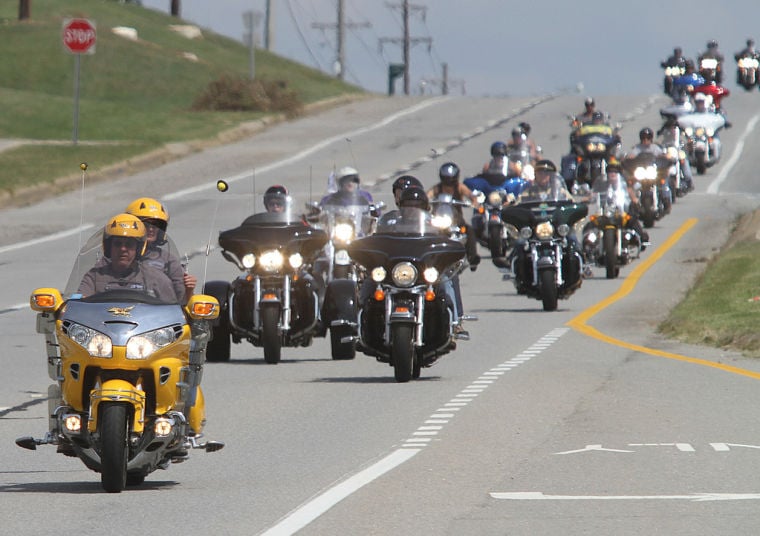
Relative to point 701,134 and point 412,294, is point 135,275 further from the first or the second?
point 701,134

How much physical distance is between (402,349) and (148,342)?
20.9 ft

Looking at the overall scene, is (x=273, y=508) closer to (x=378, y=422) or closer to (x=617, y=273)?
(x=378, y=422)

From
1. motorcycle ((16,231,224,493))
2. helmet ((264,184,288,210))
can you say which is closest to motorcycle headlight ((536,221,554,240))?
helmet ((264,184,288,210))

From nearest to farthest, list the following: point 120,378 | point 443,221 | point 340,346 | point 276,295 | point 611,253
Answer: point 120,378, point 276,295, point 340,346, point 443,221, point 611,253

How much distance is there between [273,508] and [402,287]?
289 inches

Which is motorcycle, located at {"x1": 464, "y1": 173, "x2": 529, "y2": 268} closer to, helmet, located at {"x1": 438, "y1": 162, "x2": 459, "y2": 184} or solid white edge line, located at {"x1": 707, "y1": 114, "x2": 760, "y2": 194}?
helmet, located at {"x1": 438, "y1": 162, "x2": 459, "y2": 184}

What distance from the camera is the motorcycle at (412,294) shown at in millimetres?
16828

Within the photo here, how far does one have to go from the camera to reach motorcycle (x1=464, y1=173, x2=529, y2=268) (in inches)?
1282

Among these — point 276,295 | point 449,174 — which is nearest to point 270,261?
point 276,295

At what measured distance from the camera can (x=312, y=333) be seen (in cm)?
1905

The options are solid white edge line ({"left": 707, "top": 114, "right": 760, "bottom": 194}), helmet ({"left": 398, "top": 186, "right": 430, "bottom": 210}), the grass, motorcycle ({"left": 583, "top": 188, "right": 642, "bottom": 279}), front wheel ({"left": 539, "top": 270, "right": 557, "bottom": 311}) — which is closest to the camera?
helmet ({"left": 398, "top": 186, "right": 430, "bottom": 210})

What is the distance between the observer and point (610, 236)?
30.6 meters

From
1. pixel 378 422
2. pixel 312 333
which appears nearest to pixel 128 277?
pixel 378 422

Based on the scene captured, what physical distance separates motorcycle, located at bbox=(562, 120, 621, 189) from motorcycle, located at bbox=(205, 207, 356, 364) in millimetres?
22749
